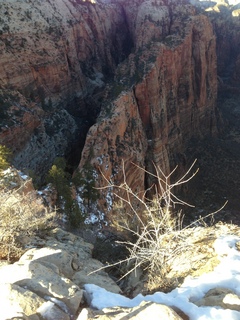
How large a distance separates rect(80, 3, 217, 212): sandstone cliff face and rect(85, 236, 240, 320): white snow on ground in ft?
42.9

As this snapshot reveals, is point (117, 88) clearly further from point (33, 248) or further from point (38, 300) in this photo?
point (38, 300)

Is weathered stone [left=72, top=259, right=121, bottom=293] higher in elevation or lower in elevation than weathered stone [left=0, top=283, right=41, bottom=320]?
lower

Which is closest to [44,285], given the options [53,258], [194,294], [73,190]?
[53,258]

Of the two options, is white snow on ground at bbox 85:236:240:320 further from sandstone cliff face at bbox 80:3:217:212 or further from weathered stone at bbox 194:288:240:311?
sandstone cliff face at bbox 80:3:217:212

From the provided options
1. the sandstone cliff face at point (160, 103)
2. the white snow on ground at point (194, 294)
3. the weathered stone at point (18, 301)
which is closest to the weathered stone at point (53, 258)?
the white snow on ground at point (194, 294)

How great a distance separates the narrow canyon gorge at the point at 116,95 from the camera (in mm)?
22016

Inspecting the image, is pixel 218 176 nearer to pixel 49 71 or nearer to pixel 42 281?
pixel 49 71

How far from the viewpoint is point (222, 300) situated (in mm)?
4426

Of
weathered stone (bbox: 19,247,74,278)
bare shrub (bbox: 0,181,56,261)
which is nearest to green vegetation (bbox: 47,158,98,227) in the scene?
bare shrub (bbox: 0,181,56,261)

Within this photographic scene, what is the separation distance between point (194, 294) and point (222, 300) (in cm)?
57

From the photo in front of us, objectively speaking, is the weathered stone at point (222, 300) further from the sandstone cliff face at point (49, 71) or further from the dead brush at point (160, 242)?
the sandstone cliff face at point (49, 71)

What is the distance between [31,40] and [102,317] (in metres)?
30.2

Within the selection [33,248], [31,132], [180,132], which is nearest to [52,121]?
[31,132]

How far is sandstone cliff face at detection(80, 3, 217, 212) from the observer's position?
823 inches
